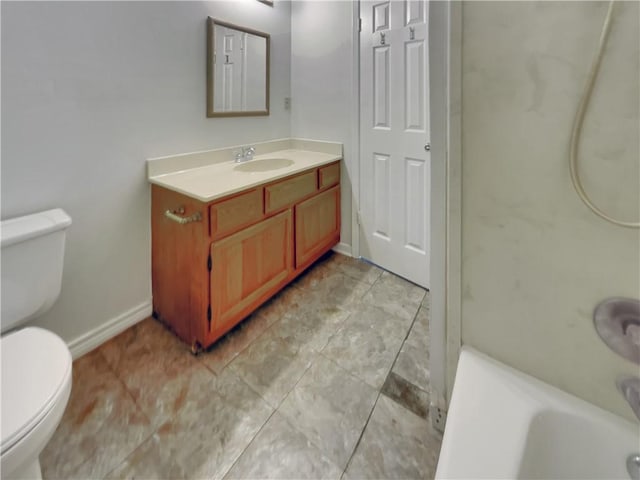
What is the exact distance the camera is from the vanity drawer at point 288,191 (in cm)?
174

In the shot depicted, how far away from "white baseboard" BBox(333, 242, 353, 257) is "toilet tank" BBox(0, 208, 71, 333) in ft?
5.92

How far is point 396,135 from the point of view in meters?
2.04

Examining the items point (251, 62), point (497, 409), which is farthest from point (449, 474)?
point (251, 62)

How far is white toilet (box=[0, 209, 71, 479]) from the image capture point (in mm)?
770

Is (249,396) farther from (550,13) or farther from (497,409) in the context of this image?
(550,13)

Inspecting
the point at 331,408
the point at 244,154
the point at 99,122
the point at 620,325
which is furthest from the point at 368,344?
the point at 99,122

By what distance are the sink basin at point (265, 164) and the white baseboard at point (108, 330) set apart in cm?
100

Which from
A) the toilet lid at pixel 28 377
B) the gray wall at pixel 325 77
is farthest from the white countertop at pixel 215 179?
the toilet lid at pixel 28 377

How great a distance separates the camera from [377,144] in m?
2.16

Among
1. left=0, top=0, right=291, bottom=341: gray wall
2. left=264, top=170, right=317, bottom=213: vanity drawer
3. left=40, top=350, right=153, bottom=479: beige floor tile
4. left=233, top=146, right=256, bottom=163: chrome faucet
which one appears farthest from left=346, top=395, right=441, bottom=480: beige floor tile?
left=233, top=146, right=256, bottom=163: chrome faucet

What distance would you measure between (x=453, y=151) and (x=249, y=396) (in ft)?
3.92

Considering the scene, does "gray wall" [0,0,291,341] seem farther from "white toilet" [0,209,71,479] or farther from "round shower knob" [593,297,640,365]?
"round shower knob" [593,297,640,365]

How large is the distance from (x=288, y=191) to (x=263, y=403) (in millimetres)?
1123

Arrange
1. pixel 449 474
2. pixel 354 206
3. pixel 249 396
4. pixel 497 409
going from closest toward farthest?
pixel 449 474
pixel 497 409
pixel 249 396
pixel 354 206
